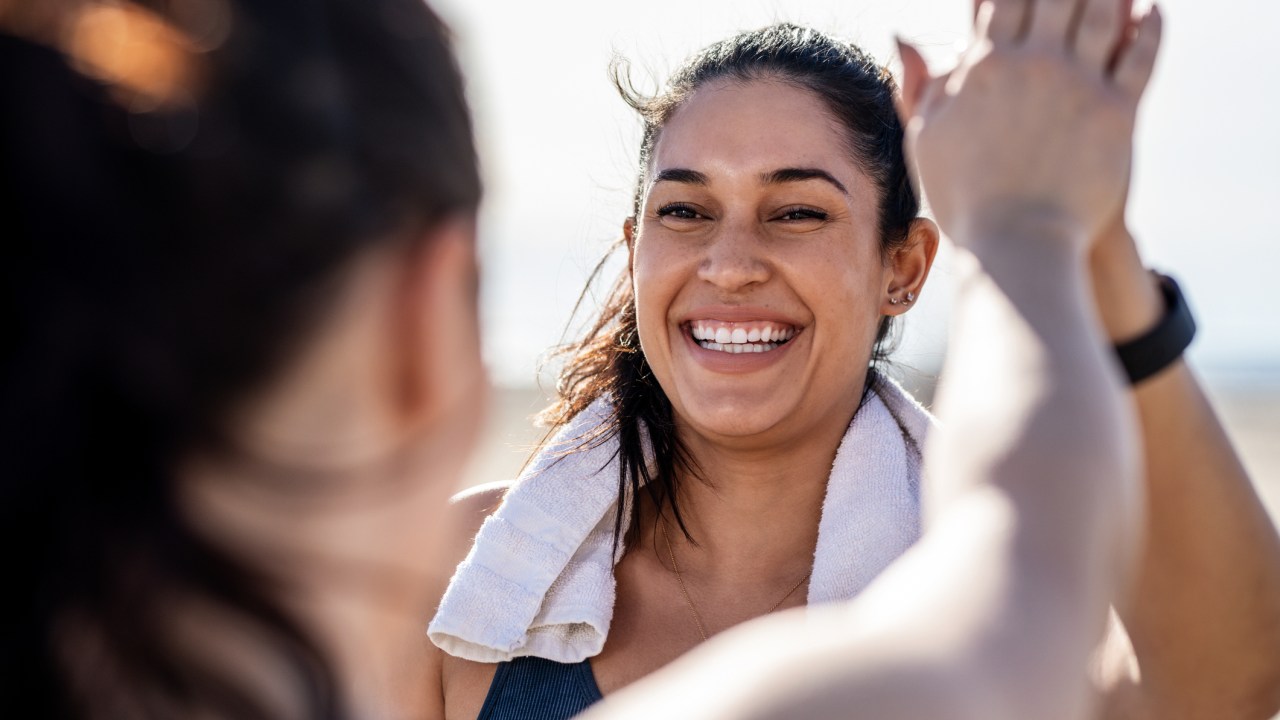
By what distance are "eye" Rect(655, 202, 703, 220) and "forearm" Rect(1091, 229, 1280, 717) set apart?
4.87 feet

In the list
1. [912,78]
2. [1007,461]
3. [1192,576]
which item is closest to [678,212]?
[1192,576]

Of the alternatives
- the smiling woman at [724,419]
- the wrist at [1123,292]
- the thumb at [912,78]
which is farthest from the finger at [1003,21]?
the smiling woman at [724,419]

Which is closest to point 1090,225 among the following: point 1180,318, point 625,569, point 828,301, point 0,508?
point 1180,318

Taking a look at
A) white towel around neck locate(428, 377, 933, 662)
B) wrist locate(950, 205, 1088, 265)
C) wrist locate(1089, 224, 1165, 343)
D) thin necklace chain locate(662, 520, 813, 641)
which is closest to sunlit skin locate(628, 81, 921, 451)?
white towel around neck locate(428, 377, 933, 662)

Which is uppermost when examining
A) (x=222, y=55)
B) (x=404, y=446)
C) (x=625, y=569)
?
(x=222, y=55)

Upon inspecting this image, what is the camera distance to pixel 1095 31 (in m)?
1.08

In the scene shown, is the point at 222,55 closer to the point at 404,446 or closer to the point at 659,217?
the point at 404,446

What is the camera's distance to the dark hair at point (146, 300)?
2.40 ft

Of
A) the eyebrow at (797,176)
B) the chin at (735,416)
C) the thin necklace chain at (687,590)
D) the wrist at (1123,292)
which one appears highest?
the eyebrow at (797,176)

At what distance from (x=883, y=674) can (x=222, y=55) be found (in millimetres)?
595

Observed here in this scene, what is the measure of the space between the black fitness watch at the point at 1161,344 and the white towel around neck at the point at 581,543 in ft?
4.27

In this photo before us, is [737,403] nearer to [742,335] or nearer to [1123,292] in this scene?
[742,335]

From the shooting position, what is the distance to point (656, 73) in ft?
11.2

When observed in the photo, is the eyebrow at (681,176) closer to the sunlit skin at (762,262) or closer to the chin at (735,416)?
the sunlit skin at (762,262)
